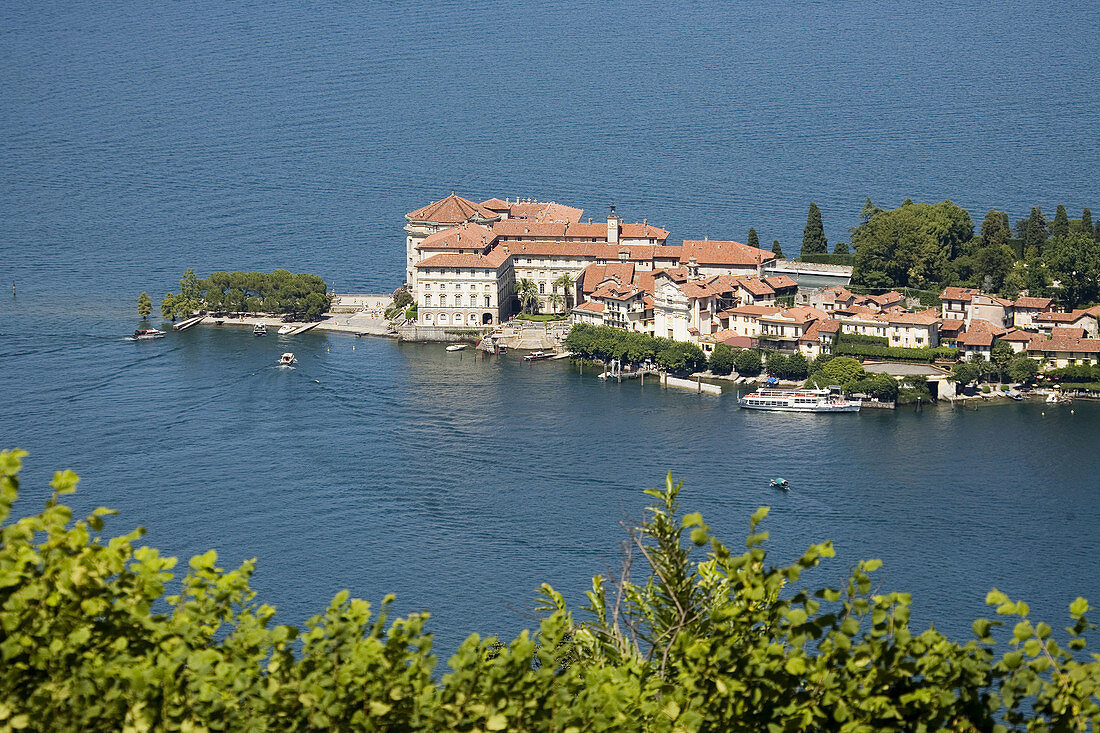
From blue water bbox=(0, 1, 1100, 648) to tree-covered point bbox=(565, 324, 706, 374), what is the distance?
72 cm

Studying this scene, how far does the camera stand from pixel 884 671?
6340mm

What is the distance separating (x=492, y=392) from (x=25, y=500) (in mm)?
8840

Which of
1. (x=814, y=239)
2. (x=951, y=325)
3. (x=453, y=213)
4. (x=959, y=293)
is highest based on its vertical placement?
(x=453, y=213)

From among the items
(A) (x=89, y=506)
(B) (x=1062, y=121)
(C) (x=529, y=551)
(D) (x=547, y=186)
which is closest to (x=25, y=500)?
(A) (x=89, y=506)

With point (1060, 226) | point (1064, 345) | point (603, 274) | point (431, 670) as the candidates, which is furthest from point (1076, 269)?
point (431, 670)

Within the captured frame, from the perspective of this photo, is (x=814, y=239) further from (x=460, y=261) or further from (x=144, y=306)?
(x=144, y=306)

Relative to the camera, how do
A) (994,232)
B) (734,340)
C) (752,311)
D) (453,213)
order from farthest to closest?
1. (453,213)
2. (994,232)
3. (752,311)
4. (734,340)

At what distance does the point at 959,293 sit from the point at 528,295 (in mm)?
8777

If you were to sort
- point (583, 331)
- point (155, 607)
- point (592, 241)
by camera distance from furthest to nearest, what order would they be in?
1. point (592, 241)
2. point (583, 331)
3. point (155, 607)

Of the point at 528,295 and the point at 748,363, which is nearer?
the point at 748,363

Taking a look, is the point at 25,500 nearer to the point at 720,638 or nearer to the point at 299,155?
the point at 720,638

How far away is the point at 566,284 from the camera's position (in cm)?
3391

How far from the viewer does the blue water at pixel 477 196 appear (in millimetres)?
19797

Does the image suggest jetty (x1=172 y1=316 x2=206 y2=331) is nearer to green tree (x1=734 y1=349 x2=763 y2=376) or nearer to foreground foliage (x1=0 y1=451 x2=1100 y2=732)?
green tree (x1=734 y1=349 x2=763 y2=376)
